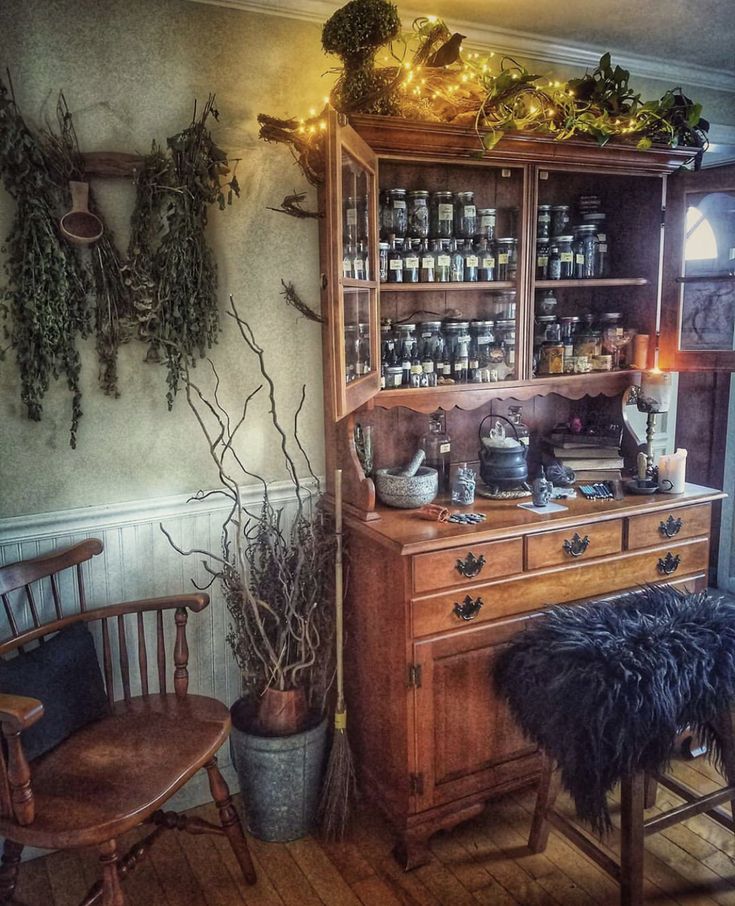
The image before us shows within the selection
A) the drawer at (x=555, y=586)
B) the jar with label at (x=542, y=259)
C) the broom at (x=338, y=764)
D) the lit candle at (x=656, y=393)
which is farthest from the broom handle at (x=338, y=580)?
the lit candle at (x=656, y=393)

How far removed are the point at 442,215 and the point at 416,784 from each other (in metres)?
1.83

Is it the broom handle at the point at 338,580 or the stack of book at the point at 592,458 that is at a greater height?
the stack of book at the point at 592,458

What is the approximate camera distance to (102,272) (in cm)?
221

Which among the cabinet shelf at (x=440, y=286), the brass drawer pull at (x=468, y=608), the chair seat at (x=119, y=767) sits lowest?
the chair seat at (x=119, y=767)

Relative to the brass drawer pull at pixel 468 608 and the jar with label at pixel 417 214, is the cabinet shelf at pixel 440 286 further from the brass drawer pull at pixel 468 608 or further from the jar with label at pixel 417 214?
the brass drawer pull at pixel 468 608

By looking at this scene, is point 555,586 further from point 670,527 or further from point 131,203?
point 131,203

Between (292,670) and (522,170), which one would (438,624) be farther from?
(522,170)

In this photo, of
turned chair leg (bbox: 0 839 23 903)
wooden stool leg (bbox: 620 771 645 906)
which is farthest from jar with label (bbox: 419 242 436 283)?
turned chair leg (bbox: 0 839 23 903)

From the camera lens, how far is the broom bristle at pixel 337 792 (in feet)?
7.92

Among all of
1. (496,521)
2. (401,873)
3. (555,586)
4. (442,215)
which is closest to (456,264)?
(442,215)

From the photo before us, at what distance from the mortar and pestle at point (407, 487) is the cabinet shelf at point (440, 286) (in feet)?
1.92

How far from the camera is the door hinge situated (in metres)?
2.27

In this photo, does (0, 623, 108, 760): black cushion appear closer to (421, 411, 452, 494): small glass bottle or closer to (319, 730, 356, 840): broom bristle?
(319, 730, 356, 840): broom bristle

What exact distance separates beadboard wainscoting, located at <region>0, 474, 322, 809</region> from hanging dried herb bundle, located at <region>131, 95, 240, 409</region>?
0.45 meters
